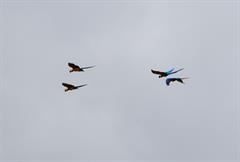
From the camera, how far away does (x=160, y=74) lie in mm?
160000

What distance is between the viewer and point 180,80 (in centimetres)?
16100

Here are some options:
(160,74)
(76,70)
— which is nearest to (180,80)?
(160,74)

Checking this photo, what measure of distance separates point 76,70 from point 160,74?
19.9m

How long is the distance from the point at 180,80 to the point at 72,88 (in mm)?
25442

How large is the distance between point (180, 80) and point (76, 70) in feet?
80.5

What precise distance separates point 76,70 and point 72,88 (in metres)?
4.35

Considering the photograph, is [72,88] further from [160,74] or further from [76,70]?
[160,74]

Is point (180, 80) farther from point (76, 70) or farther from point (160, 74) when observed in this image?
point (76, 70)

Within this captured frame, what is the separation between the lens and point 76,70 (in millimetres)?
163125

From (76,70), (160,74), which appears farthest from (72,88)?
(160,74)

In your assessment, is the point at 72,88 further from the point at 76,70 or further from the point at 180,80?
the point at 180,80

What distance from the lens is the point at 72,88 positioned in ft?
535

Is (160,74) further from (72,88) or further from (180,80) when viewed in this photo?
(72,88)
